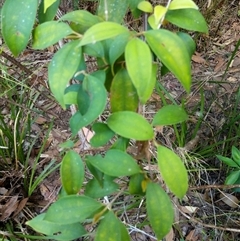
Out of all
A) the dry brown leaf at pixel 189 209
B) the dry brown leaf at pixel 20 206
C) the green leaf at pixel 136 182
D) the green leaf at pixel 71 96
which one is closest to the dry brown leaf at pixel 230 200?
the dry brown leaf at pixel 189 209

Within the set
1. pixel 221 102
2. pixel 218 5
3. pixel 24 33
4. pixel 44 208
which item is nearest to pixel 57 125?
pixel 44 208

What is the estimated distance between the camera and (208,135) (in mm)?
1640

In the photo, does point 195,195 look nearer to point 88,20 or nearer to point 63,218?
point 63,218

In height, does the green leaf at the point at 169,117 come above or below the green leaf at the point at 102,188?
above

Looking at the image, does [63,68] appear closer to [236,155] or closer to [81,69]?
[81,69]

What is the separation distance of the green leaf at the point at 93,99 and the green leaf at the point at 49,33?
2.8 inches

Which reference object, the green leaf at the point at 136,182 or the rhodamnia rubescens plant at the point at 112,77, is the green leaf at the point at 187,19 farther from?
the green leaf at the point at 136,182

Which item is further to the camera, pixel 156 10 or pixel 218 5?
pixel 218 5

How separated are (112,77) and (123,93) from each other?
54 mm

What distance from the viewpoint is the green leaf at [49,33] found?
0.57 m

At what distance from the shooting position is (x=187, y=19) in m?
0.63

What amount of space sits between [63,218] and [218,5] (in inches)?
66.5

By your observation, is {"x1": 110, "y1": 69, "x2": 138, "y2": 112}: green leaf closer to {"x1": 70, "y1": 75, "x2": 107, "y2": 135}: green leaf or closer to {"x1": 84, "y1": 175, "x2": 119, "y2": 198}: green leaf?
{"x1": 70, "y1": 75, "x2": 107, "y2": 135}: green leaf

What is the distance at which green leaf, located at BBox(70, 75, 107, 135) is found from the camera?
579mm
